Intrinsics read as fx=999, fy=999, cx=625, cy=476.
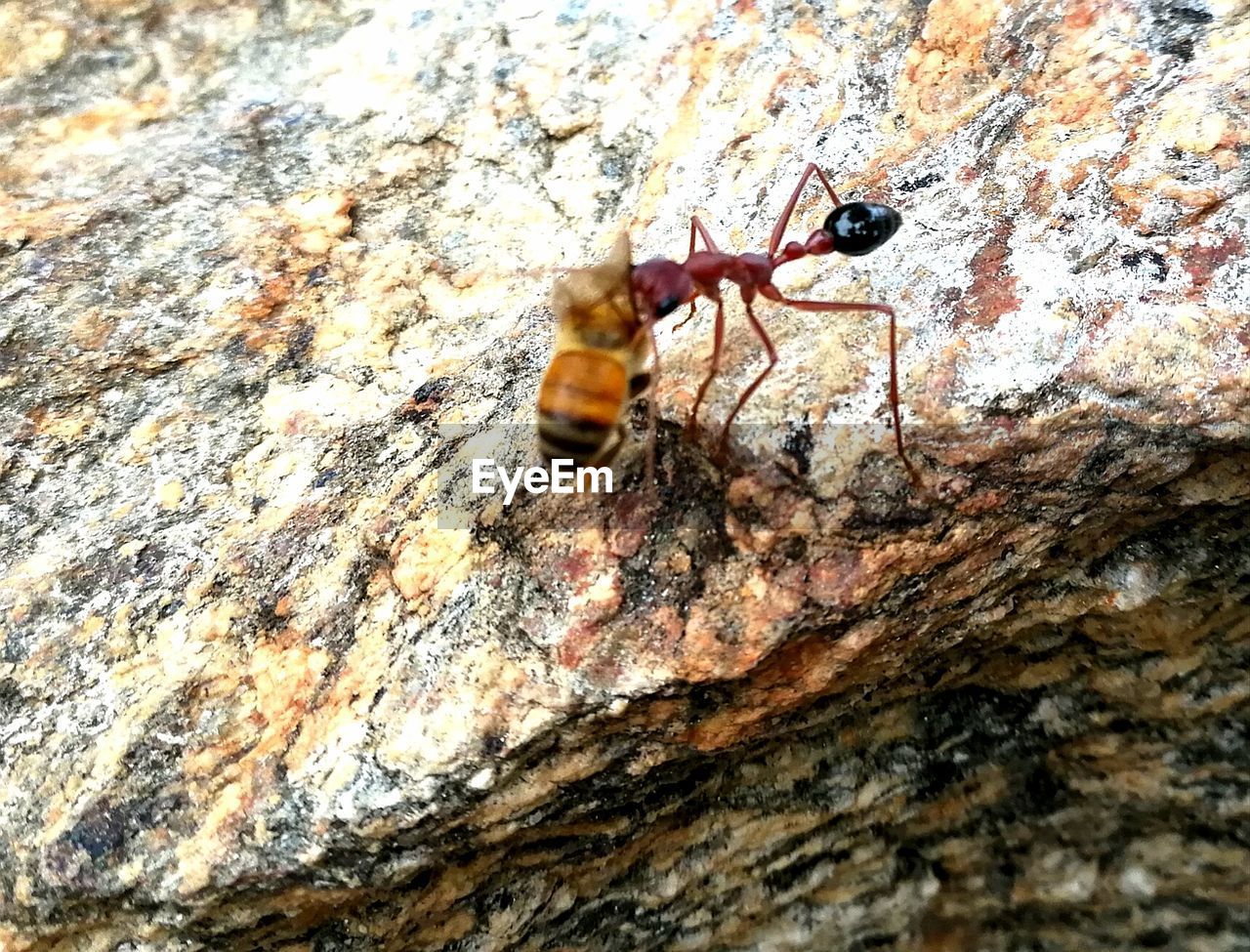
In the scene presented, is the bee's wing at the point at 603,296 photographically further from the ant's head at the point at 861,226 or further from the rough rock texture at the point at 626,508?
the ant's head at the point at 861,226

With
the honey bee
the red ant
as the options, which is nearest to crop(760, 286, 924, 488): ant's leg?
the red ant

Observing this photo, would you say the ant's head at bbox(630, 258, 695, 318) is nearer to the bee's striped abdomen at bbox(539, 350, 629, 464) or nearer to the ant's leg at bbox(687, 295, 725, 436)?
the ant's leg at bbox(687, 295, 725, 436)

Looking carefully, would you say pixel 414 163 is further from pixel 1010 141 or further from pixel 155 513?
pixel 1010 141

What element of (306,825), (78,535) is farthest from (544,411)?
(78,535)

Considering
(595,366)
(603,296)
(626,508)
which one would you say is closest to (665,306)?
(603,296)

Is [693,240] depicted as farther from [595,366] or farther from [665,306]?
[595,366]

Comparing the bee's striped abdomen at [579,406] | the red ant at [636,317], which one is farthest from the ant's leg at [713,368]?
the bee's striped abdomen at [579,406]
